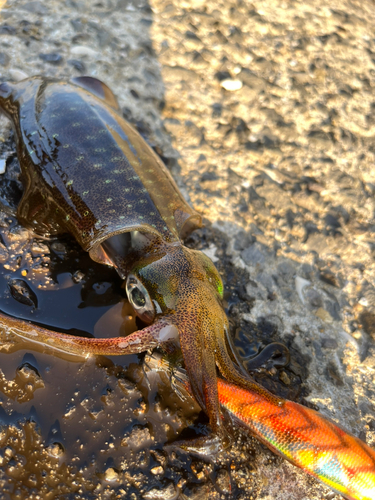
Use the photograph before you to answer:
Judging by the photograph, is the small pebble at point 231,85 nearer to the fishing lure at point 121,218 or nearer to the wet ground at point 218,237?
the wet ground at point 218,237

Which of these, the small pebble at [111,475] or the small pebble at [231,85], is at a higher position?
the small pebble at [231,85]

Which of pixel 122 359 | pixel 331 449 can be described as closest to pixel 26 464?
pixel 122 359

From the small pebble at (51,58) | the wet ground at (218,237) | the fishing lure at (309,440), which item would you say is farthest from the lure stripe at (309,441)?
the small pebble at (51,58)

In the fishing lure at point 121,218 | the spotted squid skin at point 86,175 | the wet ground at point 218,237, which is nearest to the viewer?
the fishing lure at point 121,218

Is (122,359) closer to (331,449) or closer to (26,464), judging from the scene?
(26,464)

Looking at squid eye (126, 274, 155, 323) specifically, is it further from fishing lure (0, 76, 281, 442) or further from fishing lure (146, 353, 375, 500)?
fishing lure (146, 353, 375, 500)

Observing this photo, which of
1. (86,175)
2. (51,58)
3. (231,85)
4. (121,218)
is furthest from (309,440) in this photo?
(51,58)
